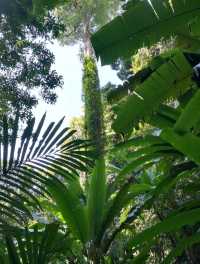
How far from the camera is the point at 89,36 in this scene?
21.4 meters

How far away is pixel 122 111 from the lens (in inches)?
131

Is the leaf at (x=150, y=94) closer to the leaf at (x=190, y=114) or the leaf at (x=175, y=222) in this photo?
the leaf at (x=190, y=114)

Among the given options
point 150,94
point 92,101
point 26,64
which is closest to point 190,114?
point 150,94

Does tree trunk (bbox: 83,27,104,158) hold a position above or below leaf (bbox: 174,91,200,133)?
above

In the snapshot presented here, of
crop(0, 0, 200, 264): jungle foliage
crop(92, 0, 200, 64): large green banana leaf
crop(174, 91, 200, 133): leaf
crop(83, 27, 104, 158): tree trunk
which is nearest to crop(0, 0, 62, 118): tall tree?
crop(0, 0, 200, 264): jungle foliage

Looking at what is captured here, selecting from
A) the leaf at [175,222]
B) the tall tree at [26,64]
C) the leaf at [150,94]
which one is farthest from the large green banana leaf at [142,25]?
the tall tree at [26,64]

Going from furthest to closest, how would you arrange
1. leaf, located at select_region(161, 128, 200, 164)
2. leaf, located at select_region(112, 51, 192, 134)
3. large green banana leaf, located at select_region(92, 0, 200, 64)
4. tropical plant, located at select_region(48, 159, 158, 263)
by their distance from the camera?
tropical plant, located at select_region(48, 159, 158, 263) < leaf, located at select_region(112, 51, 192, 134) < large green banana leaf, located at select_region(92, 0, 200, 64) < leaf, located at select_region(161, 128, 200, 164)

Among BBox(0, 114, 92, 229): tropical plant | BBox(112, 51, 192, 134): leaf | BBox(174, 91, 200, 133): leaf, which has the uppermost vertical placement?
BBox(112, 51, 192, 134): leaf

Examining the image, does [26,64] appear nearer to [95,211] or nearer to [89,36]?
[95,211]

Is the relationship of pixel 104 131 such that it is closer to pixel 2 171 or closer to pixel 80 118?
pixel 80 118

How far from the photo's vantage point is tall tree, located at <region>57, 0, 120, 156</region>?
603 inches

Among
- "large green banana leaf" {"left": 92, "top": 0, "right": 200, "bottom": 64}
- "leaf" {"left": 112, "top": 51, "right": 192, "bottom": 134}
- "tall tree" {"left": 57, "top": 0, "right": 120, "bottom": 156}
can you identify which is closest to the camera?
"large green banana leaf" {"left": 92, "top": 0, "right": 200, "bottom": 64}

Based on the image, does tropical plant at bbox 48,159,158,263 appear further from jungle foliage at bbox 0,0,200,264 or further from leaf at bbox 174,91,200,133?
leaf at bbox 174,91,200,133

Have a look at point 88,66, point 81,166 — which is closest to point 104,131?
point 88,66
